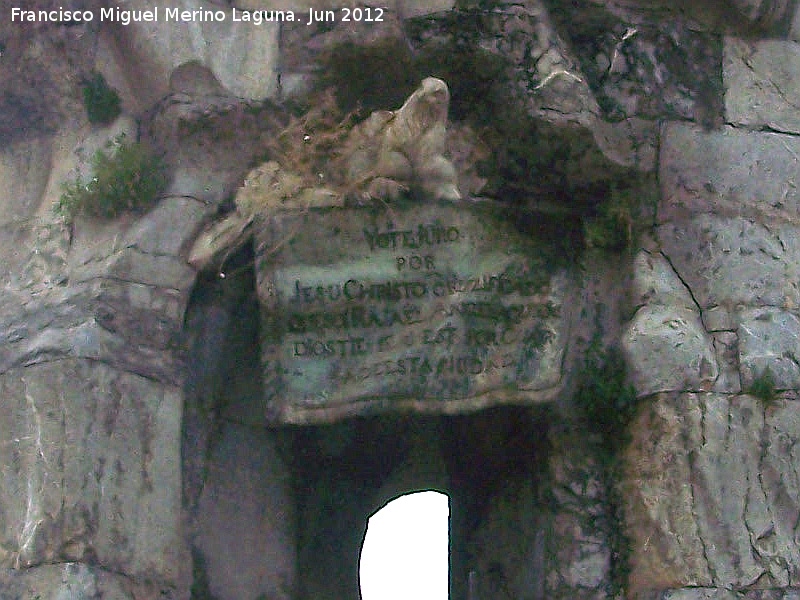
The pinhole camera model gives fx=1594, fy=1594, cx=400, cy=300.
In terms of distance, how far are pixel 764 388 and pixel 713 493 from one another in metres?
0.49

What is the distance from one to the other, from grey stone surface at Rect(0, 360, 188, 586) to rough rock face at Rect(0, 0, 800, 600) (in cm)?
1

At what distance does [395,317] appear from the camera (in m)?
6.15

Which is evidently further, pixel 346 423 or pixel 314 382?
pixel 346 423

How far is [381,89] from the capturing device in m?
6.56

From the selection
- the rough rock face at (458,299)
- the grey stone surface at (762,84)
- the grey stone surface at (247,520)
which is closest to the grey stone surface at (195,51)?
the rough rock face at (458,299)

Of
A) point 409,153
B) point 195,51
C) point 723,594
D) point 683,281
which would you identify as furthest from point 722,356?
point 195,51

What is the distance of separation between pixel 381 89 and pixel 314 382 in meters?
1.31

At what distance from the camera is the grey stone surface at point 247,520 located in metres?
6.16

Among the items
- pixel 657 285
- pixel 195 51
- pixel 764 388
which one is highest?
pixel 195 51

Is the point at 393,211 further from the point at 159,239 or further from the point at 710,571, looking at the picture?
the point at 710,571

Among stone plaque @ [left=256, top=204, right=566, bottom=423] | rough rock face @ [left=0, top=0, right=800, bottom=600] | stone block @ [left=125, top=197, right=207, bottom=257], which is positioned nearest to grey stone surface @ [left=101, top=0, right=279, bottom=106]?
rough rock face @ [left=0, top=0, right=800, bottom=600]

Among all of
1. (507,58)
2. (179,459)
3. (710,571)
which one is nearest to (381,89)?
(507,58)

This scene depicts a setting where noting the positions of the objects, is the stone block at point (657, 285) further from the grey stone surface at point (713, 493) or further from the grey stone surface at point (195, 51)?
the grey stone surface at point (195, 51)

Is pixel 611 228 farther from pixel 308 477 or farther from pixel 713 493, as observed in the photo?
pixel 308 477
